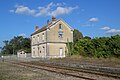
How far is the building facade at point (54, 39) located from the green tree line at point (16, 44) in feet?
165

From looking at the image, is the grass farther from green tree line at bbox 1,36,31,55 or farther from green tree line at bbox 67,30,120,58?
green tree line at bbox 1,36,31,55

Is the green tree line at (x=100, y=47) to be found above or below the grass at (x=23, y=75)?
above

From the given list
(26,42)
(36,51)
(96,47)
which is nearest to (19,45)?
(26,42)

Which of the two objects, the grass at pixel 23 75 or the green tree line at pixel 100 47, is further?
the green tree line at pixel 100 47

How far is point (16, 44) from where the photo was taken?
112 meters

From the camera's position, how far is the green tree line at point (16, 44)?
10638cm

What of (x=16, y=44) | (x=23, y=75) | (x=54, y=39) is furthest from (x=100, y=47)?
(x=16, y=44)

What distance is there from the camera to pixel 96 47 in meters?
33.6

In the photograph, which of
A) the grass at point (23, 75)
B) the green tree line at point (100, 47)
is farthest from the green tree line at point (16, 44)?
the grass at point (23, 75)

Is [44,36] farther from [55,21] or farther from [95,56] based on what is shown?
[95,56]

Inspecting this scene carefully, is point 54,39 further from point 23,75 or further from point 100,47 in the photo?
point 23,75

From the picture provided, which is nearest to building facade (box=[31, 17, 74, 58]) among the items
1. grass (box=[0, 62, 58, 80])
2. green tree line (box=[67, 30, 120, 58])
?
Result: green tree line (box=[67, 30, 120, 58])

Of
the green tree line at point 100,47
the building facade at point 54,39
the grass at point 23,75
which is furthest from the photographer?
the building facade at point 54,39

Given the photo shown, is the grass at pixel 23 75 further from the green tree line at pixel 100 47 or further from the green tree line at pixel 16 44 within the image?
the green tree line at pixel 16 44
